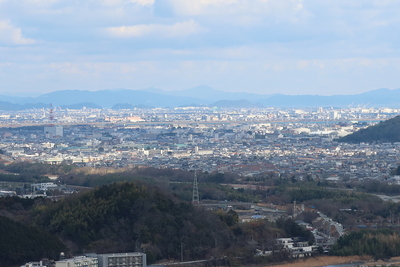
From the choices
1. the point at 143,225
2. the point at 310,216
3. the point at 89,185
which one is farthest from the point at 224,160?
the point at 143,225

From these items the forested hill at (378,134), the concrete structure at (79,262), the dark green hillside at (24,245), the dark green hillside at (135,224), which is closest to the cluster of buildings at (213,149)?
the forested hill at (378,134)

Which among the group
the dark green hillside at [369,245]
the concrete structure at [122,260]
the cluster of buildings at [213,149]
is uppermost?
the concrete structure at [122,260]

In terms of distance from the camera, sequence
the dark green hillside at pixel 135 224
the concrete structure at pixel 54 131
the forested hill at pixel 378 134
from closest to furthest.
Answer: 1. the dark green hillside at pixel 135 224
2. the forested hill at pixel 378 134
3. the concrete structure at pixel 54 131

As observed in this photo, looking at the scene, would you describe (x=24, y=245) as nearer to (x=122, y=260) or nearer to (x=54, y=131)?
(x=122, y=260)

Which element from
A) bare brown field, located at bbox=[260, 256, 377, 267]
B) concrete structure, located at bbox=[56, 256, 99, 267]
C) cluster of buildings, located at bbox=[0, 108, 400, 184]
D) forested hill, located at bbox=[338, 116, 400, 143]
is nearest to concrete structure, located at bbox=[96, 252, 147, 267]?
concrete structure, located at bbox=[56, 256, 99, 267]

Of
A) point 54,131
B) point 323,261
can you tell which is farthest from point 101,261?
point 54,131

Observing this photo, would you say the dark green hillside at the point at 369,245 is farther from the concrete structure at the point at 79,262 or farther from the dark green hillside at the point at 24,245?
the dark green hillside at the point at 24,245
